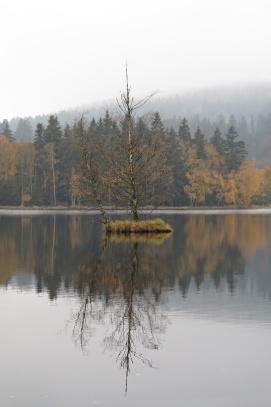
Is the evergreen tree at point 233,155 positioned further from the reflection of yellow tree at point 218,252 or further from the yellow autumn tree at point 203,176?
the reflection of yellow tree at point 218,252

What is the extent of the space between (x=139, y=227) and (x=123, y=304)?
3021cm

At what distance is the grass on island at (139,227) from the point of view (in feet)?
151

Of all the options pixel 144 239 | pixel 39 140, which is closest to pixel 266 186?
pixel 39 140

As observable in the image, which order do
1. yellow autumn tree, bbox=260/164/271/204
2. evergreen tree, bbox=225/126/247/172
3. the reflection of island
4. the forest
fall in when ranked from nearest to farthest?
the reflection of island → the forest → evergreen tree, bbox=225/126/247/172 → yellow autumn tree, bbox=260/164/271/204

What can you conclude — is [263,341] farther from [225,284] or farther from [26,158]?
[26,158]

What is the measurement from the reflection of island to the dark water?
3 cm

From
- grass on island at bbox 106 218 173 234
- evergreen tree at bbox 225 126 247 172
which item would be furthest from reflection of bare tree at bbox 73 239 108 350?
evergreen tree at bbox 225 126 247 172

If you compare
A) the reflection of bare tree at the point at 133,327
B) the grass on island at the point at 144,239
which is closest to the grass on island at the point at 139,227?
the grass on island at the point at 144,239

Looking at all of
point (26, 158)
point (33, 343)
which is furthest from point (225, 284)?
point (26, 158)

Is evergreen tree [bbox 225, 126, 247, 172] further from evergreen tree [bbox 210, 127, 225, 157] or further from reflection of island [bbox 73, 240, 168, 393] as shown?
reflection of island [bbox 73, 240, 168, 393]

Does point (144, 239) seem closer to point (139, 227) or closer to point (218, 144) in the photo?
point (139, 227)

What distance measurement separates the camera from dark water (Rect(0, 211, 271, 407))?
9234 mm

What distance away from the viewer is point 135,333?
12906 mm

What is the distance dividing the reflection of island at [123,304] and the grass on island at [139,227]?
18619mm
